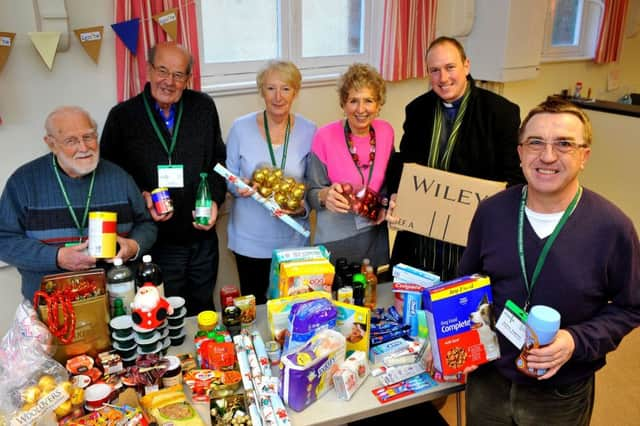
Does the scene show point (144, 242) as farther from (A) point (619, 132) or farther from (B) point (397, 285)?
(A) point (619, 132)

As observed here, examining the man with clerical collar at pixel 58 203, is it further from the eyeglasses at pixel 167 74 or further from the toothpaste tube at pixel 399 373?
the toothpaste tube at pixel 399 373

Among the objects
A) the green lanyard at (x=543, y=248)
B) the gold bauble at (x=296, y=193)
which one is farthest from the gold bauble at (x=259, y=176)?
the green lanyard at (x=543, y=248)

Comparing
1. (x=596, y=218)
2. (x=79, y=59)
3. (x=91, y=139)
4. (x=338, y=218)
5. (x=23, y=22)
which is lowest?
(x=338, y=218)

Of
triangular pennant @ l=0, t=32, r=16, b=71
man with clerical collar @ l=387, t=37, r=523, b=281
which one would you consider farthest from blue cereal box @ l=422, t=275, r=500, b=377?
triangular pennant @ l=0, t=32, r=16, b=71

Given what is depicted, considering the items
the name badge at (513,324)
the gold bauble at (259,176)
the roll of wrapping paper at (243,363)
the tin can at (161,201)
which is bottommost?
the roll of wrapping paper at (243,363)

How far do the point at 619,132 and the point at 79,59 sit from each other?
4.01m

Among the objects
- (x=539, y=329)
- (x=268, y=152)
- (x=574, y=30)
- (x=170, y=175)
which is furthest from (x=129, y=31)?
(x=574, y=30)

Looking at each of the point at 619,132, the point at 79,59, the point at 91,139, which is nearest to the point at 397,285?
the point at 91,139

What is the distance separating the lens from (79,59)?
8.48 feet

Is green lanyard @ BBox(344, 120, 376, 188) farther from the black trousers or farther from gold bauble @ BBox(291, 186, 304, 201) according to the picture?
the black trousers

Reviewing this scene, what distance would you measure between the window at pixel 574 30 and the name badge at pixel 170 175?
11.5 feet

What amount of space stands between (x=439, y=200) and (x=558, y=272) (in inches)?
26.8

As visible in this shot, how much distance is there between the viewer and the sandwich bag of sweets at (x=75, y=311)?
1558 millimetres

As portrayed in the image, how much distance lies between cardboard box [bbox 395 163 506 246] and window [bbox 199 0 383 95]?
1.43 m
